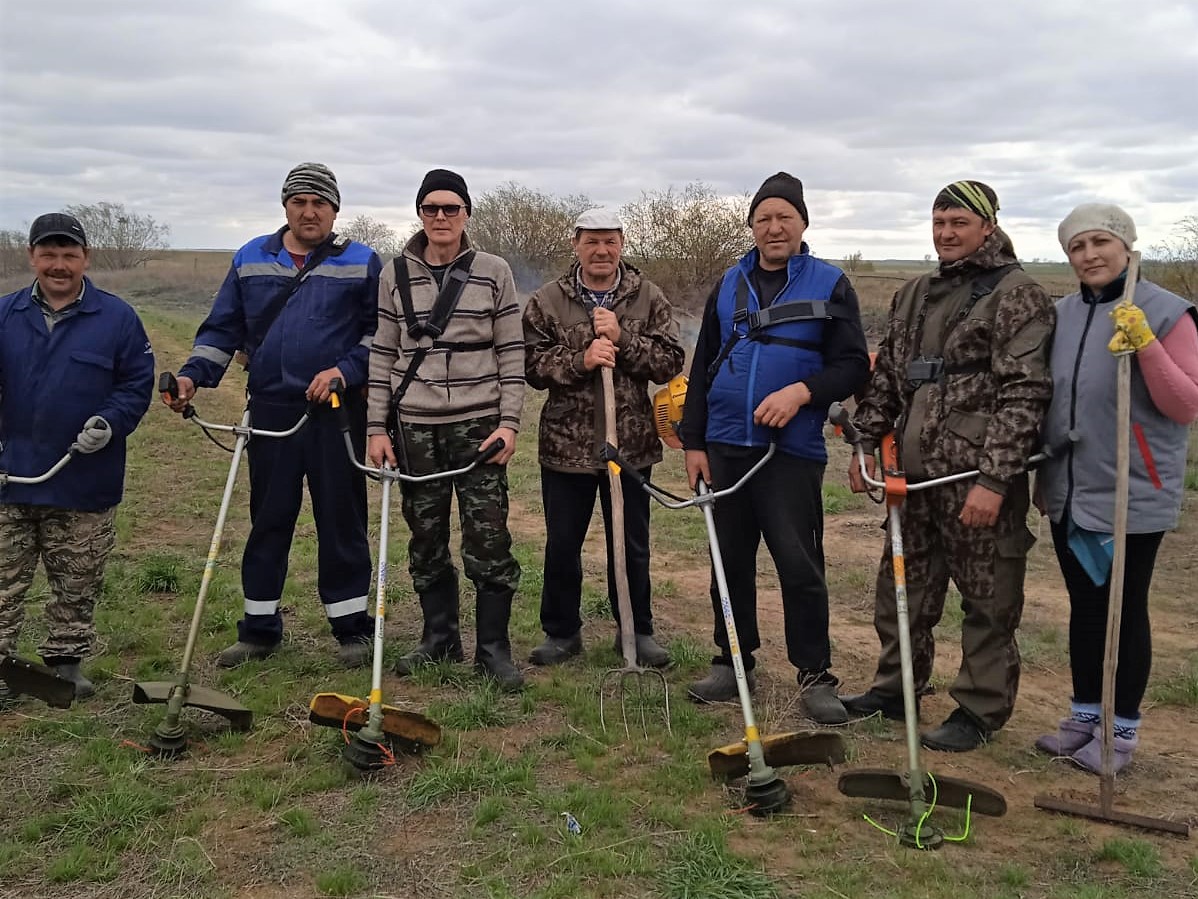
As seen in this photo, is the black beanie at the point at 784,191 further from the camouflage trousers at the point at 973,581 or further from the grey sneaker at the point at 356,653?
the grey sneaker at the point at 356,653

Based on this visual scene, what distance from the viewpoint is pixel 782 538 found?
14.8 feet

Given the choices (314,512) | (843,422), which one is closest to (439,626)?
(314,512)

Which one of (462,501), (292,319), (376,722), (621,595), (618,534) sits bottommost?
(376,722)

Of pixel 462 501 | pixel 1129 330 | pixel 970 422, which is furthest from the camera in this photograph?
pixel 462 501

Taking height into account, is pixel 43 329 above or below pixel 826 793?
above

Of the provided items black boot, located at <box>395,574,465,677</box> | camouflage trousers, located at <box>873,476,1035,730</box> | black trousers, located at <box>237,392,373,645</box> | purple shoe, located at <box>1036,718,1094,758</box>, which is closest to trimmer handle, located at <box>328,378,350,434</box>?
black trousers, located at <box>237,392,373,645</box>

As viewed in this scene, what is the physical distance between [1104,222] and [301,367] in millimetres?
3753

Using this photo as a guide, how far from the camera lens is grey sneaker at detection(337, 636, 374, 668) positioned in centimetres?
533

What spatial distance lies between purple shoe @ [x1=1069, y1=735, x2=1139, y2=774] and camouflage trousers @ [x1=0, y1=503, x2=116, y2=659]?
470 cm

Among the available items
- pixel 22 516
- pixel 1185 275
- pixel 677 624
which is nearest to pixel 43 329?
pixel 22 516

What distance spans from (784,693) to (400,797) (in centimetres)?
207

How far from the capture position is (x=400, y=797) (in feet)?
12.8

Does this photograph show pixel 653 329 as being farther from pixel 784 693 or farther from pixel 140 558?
pixel 140 558

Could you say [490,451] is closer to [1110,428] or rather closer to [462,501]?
[462,501]
